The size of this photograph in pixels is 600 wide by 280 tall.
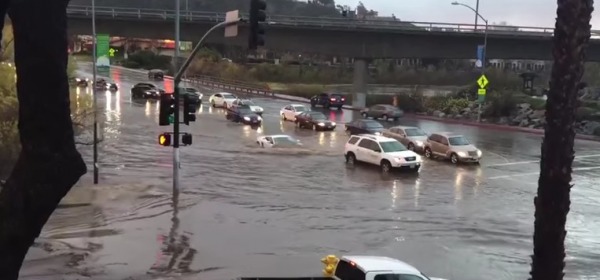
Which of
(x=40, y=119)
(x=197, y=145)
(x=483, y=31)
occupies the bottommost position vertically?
(x=197, y=145)

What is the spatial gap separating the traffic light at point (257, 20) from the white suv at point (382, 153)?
49.0 ft

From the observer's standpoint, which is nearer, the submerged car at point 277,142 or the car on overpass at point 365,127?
the submerged car at point 277,142

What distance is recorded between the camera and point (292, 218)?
72.6 ft

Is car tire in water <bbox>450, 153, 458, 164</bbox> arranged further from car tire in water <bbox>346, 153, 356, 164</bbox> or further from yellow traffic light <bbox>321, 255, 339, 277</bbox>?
yellow traffic light <bbox>321, 255, 339, 277</bbox>

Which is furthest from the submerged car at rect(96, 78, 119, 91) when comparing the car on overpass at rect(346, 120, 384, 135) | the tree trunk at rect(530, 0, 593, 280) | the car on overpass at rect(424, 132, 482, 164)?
the tree trunk at rect(530, 0, 593, 280)

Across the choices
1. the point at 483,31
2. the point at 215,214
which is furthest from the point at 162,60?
the point at 215,214

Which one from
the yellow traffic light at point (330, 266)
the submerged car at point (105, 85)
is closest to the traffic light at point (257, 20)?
the yellow traffic light at point (330, 266)

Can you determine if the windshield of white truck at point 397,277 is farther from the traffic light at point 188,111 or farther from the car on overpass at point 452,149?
the car on overpass at point 452,149

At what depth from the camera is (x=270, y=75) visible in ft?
375

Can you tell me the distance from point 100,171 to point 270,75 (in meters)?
84.0

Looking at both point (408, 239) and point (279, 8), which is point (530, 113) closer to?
point (408, 239)

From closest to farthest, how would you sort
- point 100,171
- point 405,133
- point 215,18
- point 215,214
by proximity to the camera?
point 215,214 < point 100,171 < point 405,133 < point 215,18

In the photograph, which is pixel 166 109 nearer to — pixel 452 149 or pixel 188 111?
pixel 188 111

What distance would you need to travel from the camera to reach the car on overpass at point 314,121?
166 feet
